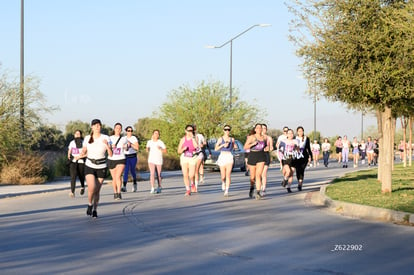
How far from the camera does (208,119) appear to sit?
47031 millimetres

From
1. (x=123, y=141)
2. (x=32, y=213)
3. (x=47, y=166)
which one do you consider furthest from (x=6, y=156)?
(x=32, y=213)

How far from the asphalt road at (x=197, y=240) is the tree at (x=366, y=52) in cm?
309

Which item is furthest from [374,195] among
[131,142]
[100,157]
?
[100,157]

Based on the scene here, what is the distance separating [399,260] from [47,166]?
824 inches

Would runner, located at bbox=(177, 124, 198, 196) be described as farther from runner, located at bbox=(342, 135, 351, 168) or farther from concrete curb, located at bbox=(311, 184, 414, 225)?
runner, located at bbox=(342, 135, 351, 168)

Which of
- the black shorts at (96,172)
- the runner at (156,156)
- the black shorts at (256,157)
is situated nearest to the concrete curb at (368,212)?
the black shorts at (256,157)

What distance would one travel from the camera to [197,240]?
468 inches

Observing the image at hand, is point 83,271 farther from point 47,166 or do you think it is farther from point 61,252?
point 47,166

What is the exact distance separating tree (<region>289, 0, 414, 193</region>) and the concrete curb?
2762 mm

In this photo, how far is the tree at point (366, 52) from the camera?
704 inches

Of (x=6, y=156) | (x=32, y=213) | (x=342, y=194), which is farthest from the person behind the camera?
(x=6, y=156)

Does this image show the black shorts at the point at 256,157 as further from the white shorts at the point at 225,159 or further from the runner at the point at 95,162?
the runner at the point at 95,162

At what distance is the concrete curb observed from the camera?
567 inches

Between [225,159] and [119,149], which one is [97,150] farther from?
[225,159]
